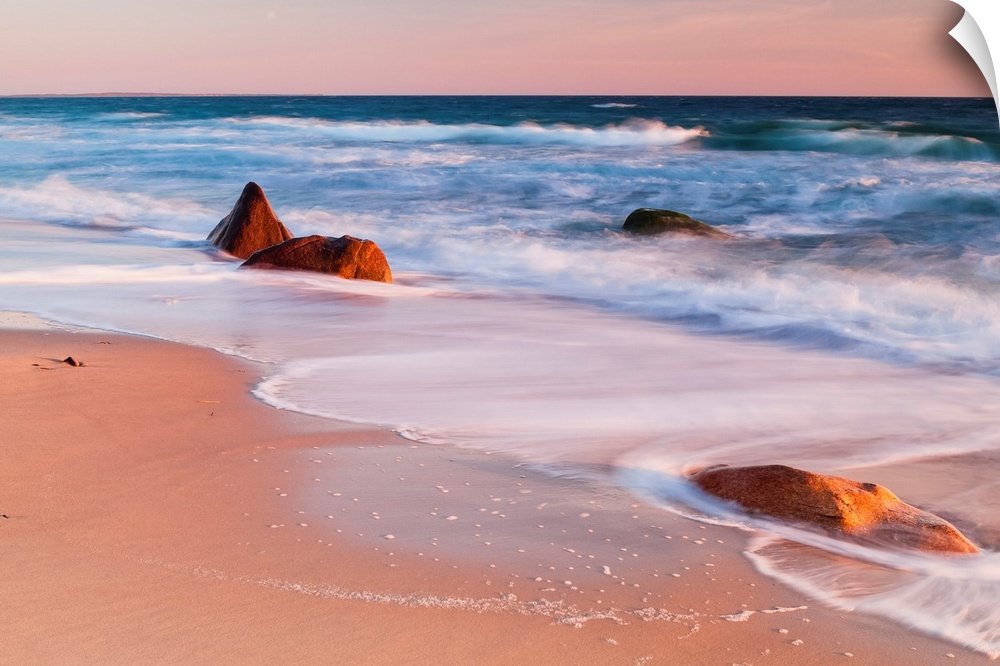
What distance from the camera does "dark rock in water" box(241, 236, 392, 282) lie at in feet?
22.0

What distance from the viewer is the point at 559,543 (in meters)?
2.33

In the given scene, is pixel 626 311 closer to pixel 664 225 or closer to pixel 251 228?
pixel 251 228

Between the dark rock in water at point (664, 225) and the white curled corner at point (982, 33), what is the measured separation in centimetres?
747

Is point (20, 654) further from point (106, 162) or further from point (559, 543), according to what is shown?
point (106, 162)

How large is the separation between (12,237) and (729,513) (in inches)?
300

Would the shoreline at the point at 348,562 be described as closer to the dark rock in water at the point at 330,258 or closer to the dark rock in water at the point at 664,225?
the dark rock in water at the point at 330,258

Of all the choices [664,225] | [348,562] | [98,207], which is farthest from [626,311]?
[98,207]

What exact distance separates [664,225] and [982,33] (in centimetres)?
766

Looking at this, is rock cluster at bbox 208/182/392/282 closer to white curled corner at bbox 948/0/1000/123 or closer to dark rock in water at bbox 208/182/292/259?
dark rock in water at bbox 208/182/292/259

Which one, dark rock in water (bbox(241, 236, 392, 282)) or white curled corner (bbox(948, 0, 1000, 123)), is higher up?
white curled corner (bbox(948, 0, 1000, 123))

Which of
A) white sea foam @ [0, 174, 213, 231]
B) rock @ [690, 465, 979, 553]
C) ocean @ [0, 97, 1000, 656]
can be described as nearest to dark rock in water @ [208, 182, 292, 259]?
ocean @ [0, 97, 1000, 656]

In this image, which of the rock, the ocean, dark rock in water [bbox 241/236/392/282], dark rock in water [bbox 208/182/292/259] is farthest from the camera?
dark rock in water [bbox 208/182/292/259]

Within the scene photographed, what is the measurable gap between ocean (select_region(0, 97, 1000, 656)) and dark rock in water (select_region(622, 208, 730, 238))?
7.6 inches

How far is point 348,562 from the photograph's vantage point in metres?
2.17
